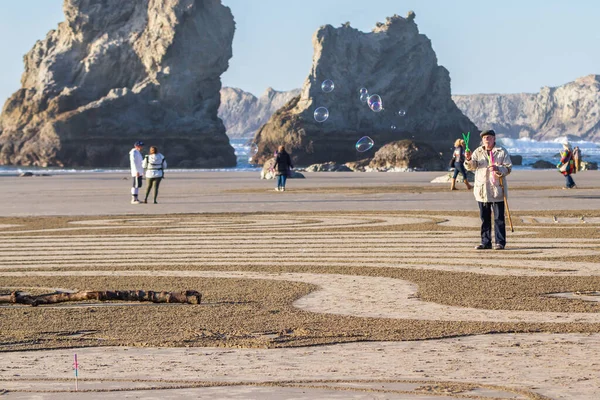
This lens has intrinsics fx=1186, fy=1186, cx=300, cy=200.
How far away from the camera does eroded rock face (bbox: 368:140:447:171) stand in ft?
252

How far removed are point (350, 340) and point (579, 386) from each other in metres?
2.06

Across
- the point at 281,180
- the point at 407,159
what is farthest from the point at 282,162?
the point at 407,159

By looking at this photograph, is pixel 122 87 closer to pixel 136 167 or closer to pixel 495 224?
pixel 136 167

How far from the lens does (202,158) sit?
416ft

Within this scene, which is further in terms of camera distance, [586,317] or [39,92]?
[39,92]

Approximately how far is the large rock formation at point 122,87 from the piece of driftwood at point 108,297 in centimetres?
11617

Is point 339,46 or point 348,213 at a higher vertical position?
point 339,46

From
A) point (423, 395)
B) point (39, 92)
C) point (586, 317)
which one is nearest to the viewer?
point (423, 395)

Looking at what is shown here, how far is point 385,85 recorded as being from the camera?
548 ft

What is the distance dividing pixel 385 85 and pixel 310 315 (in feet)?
521

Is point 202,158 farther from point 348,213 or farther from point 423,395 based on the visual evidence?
point 423,395

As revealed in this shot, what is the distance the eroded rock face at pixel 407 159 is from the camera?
76.8 meters

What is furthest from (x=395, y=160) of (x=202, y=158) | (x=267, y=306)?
(x=267, y=306)

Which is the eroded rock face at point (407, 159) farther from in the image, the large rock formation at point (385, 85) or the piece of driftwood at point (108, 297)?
the large rock formation at point (385, 85)
